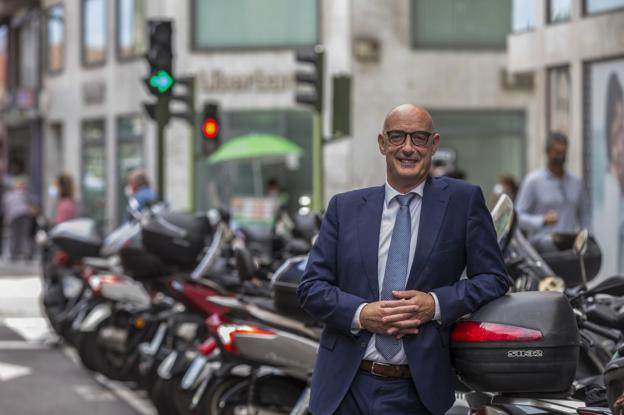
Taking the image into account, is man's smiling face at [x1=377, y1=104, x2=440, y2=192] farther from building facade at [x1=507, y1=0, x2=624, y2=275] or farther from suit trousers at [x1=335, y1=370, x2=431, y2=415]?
building facade at [x1=507, y1=0, x2=624, y2=275]

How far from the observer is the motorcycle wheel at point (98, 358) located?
1102 cm

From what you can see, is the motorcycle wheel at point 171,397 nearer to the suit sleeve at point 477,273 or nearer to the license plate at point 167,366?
the license plate at point 167,366

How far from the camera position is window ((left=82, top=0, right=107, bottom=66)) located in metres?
33.1

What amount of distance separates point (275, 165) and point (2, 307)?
1015 centimetres

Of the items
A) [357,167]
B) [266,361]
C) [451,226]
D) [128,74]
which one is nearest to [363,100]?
[357,167]

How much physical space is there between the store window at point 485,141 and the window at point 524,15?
9.27m

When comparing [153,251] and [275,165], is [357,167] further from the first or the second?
[153,251]

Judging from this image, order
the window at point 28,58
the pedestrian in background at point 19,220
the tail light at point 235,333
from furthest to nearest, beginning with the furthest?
the window at point 28,58 → the pedestrian in background at point 19,220 → the tail light at point 235,333

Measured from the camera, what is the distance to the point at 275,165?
2781 cm

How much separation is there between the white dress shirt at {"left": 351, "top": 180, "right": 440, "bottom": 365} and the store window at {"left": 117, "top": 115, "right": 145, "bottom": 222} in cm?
2639

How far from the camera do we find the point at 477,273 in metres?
4.52

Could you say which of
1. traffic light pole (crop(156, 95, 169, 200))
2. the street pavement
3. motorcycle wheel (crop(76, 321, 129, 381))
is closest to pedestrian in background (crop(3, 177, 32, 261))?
the street pavement

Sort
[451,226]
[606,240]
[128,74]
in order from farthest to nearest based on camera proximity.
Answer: [128,74] < [606,240] < [451,226]

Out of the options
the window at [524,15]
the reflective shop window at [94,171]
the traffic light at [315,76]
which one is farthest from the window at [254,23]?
the traffic light at [315,76]
